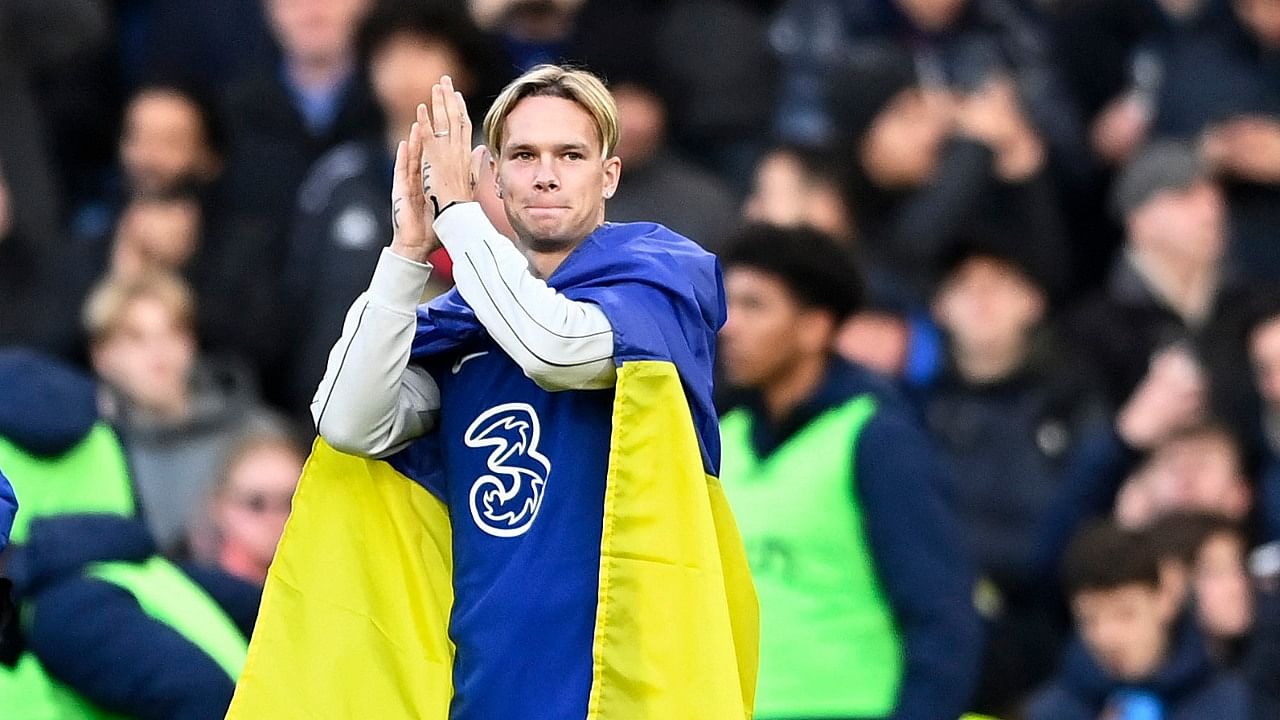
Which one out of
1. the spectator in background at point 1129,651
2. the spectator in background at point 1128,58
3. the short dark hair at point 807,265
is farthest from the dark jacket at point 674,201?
the short dark hair at point 807,265

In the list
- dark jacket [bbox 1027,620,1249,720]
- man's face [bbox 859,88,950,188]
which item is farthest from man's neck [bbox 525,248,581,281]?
man's face [bbox 859,88,950,188]

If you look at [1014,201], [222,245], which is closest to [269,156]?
[222,245]

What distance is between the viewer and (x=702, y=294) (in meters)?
4.29

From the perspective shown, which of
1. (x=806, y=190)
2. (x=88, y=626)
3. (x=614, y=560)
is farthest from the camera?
(x=806, y=190)

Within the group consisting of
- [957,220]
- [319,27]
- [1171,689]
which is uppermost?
[319,27]

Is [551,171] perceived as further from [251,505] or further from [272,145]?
[272,145]

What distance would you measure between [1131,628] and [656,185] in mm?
2650

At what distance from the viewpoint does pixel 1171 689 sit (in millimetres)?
6836

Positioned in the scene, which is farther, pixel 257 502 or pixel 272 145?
pixel 272 145

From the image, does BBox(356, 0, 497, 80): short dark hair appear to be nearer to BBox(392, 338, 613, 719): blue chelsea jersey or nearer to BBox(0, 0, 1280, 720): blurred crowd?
BBox(0, 0, 1280, 720): blurred crowd

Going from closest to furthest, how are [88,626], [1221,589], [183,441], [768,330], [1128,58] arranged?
[88,626] → [768,330] → [1221,589] → [183,441] → [1128,58]

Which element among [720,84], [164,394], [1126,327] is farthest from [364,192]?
[1126,327]

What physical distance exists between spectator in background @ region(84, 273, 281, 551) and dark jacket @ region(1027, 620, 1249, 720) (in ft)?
8.69

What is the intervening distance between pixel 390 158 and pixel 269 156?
2.77 feet
